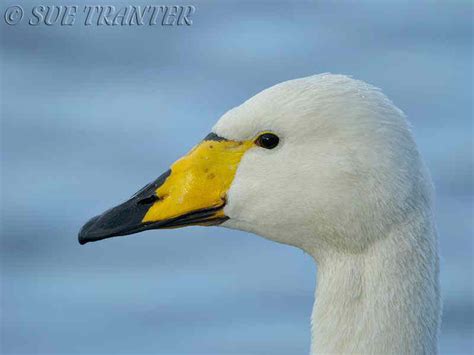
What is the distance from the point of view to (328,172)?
5.97 metres

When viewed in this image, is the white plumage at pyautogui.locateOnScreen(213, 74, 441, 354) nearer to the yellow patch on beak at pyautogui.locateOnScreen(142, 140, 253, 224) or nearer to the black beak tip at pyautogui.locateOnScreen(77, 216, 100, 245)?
the yellow patch on beak at pyautogui.locateOnScreen(142, 140, 253, 224)

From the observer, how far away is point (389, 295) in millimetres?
5934

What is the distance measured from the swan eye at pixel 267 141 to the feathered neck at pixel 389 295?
51cm

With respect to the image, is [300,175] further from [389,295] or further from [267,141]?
[389,295]

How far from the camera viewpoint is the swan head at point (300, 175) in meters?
5.87

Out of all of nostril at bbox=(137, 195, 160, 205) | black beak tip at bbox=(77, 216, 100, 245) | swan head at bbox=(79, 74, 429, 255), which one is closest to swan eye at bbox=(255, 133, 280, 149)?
swan head at bbox=(79, 74, 429, 255)

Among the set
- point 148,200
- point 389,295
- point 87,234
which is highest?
point 148,200

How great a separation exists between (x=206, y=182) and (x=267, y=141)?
324mm

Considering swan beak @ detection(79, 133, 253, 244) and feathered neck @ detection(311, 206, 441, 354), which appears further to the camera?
swan beak @ detection(79, 133, 253, 244)

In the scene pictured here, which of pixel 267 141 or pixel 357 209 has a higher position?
pixel 267 141

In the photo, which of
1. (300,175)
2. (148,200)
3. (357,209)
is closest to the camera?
(357,209)

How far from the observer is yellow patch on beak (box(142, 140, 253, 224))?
6199 mm

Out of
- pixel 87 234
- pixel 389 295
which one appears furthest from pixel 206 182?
pixel 389 295

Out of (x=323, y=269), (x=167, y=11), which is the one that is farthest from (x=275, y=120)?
(x=167, y=11)
